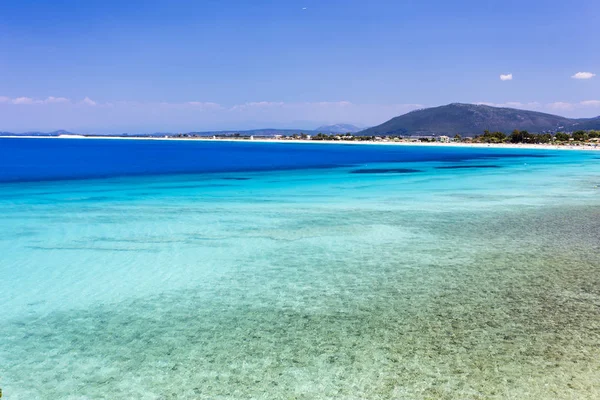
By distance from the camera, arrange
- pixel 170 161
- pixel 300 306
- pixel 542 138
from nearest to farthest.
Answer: pixel 300 306, pixel 170 161, pixel 542 138

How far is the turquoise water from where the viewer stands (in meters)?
5.25

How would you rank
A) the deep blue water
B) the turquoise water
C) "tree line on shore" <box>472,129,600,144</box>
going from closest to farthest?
the turquoise water
the deep blue water
"tree line on shore" <box>472,129,600,144</box>

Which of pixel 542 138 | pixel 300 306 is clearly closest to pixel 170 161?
pixel 300 306

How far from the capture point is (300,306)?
7461 mm

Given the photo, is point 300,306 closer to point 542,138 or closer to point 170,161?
point 170,161

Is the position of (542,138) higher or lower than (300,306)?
higher

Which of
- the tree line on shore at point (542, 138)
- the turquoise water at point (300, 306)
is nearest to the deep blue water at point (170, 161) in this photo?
the turquoise water at point (300, 306)

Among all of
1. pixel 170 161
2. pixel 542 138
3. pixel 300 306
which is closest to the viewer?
pixel 300 306

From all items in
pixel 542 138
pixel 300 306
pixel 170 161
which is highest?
pixel 542 138

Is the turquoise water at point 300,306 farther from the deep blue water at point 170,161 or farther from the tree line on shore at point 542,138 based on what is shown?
the tree line on shore at point 542,138

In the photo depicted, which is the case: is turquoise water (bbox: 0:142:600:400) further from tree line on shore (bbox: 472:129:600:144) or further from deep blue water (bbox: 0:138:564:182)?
tree line on shore (bbox: 472:129:600:144)

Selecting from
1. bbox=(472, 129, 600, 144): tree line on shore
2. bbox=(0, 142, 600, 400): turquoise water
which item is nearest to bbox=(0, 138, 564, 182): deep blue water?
bbox=(0, 142, 600, 400): turquoise water

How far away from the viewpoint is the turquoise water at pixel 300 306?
17.2 ft

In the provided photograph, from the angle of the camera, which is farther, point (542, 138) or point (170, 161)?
point (542, 138)
